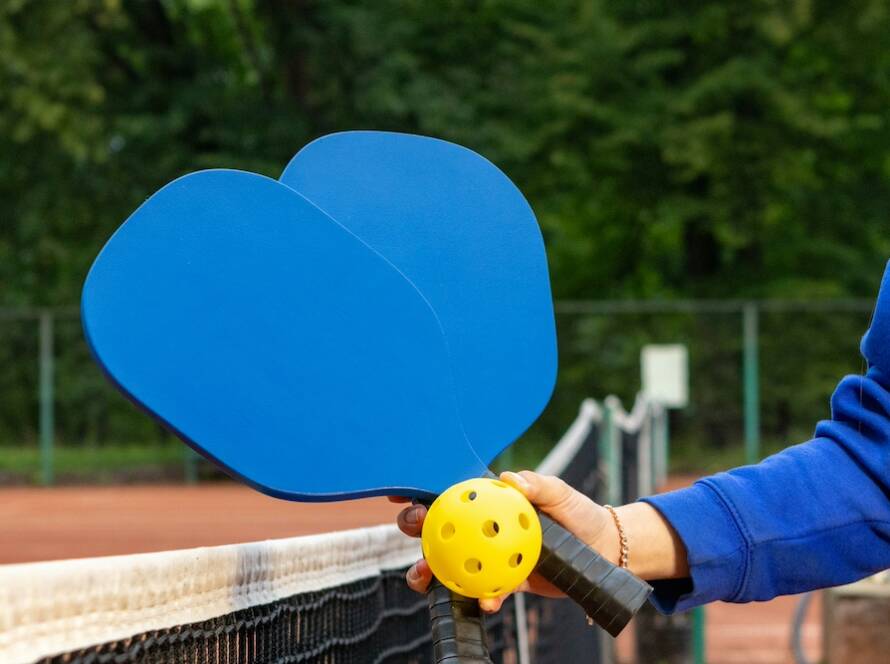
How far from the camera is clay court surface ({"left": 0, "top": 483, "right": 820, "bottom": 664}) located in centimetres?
955

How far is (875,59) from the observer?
832 inches

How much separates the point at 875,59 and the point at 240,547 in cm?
2085

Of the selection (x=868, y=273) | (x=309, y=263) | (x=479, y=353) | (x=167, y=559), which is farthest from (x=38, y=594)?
(x=868, y=273)

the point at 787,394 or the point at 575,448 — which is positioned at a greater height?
the point at 575,448

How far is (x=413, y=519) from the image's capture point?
1382mm

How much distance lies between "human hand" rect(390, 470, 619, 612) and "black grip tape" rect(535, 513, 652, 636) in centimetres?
2

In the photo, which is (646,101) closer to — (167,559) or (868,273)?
(868,273)

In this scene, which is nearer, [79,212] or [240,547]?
[240,547]

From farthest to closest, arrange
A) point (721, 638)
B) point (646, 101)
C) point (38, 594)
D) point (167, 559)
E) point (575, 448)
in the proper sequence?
point (646, 101)
point (721, 638)
point (575, 448)
point (167, 559)
point (38, 594)

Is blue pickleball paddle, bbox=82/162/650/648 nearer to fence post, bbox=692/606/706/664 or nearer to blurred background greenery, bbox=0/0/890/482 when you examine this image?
fence post, bbox=692/606/706/664

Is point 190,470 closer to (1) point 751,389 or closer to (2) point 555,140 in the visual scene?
(2) point 555,140

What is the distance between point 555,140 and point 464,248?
62.9 feet

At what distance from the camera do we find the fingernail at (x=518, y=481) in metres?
1.32

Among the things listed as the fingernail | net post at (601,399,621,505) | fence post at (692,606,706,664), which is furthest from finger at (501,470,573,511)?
fence post at (692,606,706,664)
